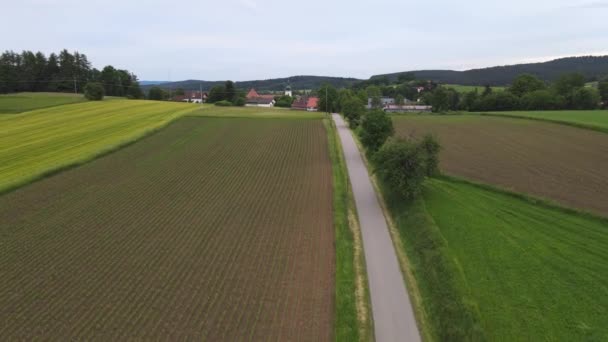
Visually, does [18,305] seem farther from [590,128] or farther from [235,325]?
[590,128]

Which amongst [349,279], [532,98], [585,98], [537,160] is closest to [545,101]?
[532,98]

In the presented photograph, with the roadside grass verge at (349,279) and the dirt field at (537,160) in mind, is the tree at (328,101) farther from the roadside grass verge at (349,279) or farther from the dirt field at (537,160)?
the roadside grass verge at (349,279)

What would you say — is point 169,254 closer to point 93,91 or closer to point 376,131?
point 376,131

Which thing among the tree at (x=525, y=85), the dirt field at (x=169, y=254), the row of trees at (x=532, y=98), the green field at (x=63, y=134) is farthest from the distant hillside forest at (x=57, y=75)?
the tree at (x=525, y=85)

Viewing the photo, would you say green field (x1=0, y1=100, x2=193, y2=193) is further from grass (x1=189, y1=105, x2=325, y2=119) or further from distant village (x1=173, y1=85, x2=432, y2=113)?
distant village (x1=173, y1=85, x2=432, y2=113)

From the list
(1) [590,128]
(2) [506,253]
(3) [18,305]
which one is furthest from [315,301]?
(1) [590,128]

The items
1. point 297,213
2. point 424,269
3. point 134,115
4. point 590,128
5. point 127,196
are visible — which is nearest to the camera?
point 424,269
